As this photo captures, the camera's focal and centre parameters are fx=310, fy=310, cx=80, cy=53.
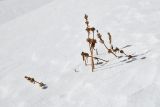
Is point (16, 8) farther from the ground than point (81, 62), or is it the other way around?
point (16, 8)

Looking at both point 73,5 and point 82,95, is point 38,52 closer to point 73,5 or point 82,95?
point 82,95

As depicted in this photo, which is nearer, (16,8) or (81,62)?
(81,62)

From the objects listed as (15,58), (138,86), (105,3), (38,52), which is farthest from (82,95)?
(105,3)

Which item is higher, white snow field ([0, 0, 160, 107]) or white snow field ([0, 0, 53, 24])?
white snow field ([0, 0, 53, 24])

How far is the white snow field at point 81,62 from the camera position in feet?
9.29

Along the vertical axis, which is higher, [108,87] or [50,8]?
[50,8]

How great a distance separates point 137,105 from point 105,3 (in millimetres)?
3845

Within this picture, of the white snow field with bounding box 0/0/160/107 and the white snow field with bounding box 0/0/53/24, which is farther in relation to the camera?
the white snow field with bounding box 0/0/53/24

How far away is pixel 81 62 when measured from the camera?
378cm

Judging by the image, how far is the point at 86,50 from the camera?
416cm

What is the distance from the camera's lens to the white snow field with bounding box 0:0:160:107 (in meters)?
2.83

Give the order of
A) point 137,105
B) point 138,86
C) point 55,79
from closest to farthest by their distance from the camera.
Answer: point 137,105
point 138,86
point 55,79

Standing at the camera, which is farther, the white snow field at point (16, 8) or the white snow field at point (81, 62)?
the white snow field at point (16, 8)

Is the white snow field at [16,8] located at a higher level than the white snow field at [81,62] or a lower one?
higher
